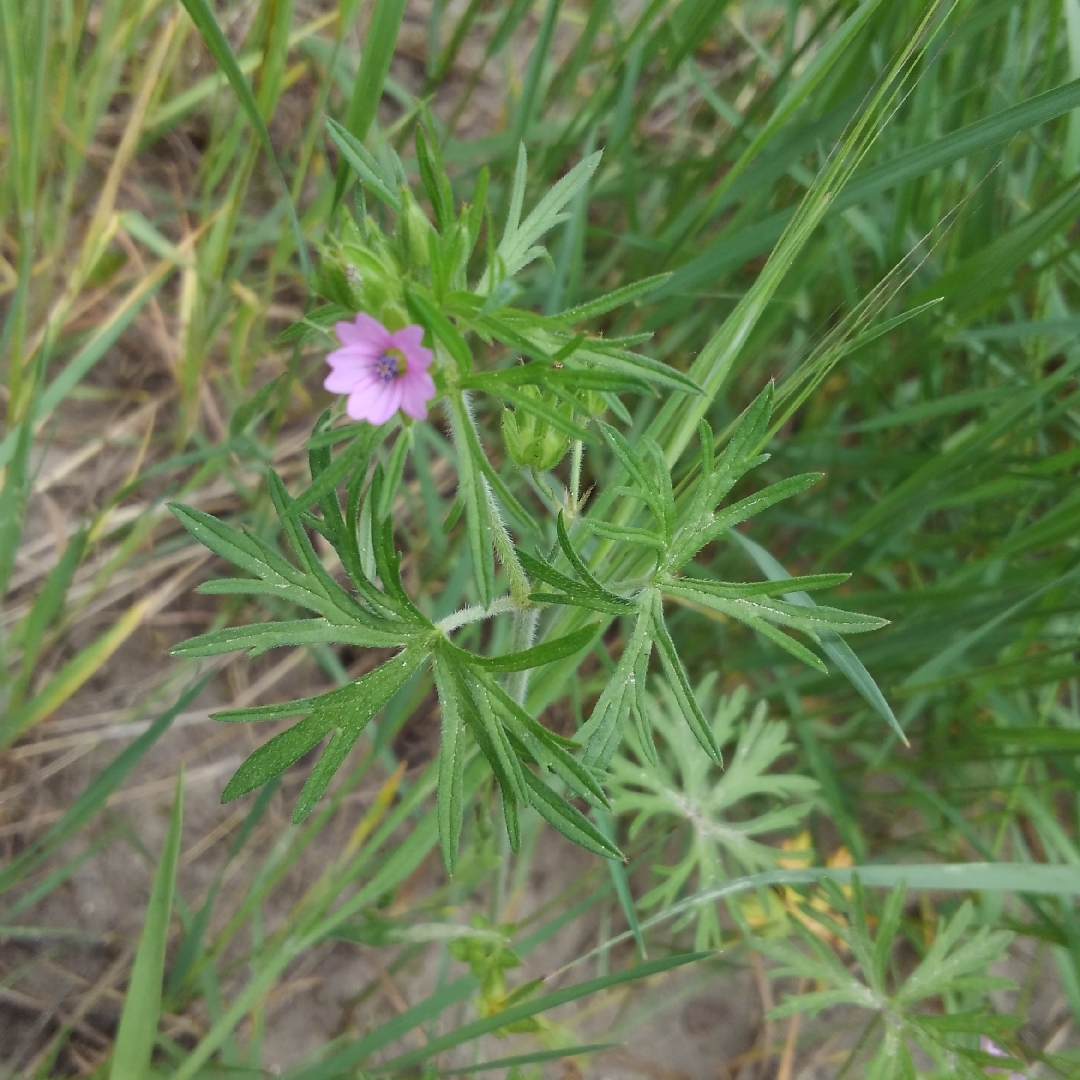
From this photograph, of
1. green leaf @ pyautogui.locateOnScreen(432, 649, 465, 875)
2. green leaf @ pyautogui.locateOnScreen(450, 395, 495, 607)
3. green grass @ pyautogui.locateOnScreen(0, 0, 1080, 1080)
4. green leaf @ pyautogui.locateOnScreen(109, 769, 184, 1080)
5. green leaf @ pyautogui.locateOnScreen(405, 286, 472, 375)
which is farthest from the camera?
green grass @ pyautogui.locateOnScreen(0, 0, 1080, 1080)

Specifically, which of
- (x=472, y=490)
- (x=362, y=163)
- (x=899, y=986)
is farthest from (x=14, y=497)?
(x=899, y=986)

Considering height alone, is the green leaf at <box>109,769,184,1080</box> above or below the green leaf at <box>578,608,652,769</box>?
below

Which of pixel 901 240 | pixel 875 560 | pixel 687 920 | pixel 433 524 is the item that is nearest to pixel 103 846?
pixel 433 524

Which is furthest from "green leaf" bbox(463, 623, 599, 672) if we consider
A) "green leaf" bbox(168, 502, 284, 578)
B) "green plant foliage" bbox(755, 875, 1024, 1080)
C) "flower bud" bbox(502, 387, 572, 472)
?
"green plant foliage" bbox(755, 875, 1024, 1080)

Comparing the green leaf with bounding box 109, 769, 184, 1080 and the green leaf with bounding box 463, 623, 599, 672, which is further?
the green leaf with bounding box 109, 769, 184, 1080

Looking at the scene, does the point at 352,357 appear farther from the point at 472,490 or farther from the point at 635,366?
the point at 635,366

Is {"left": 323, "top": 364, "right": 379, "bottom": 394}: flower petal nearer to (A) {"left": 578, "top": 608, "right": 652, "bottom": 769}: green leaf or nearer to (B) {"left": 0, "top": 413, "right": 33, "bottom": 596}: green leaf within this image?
(A) {"left": 578, "top": 608, "right": 652, "bottom": 769}: green leaf
